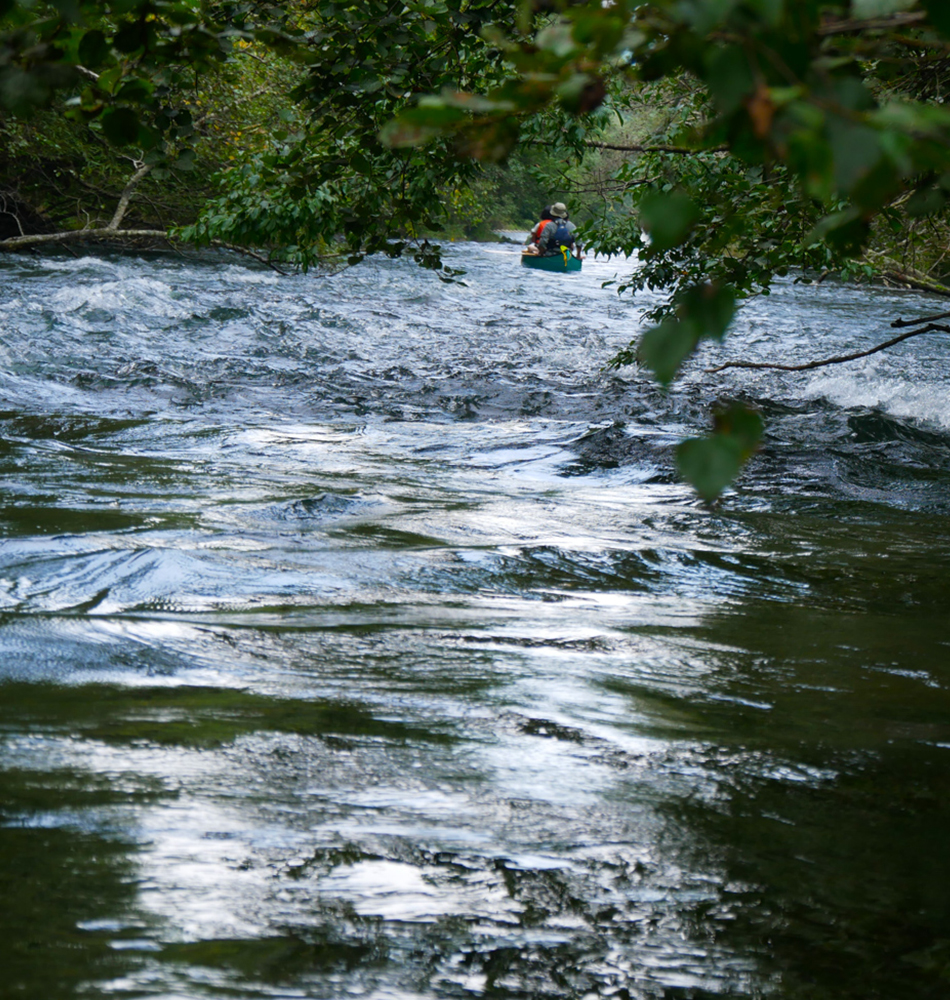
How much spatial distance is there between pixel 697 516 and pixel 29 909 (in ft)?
12.7

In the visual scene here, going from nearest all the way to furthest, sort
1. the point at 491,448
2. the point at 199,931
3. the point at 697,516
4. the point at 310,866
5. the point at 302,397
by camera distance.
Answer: the point at 199,931 → the point at 310,866 → the point at 697,516 → the point at 491,448 → the point at 302,397

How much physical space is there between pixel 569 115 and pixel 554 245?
19046 millimetres

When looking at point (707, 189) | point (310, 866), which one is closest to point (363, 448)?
point (707, 189)

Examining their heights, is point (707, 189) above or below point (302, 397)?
above

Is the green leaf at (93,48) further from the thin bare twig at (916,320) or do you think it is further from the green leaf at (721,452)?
the thin bare twig at (916,320)

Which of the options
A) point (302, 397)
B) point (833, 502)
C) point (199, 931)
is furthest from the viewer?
point (302, 397)

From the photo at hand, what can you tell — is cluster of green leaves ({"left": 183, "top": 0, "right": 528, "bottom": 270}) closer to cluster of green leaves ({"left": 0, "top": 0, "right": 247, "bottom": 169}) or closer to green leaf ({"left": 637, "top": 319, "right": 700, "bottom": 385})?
cluster of green leaves ({"left": 0, "top": 0, "right": 247, "bottom": 169})

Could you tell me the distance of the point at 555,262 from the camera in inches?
907

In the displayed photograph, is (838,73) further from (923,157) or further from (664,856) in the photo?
(664,856)

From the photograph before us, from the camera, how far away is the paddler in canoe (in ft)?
75.0

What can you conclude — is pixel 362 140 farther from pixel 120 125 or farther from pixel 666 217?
pixel 666 217

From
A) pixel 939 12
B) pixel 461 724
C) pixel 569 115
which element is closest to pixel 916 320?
pixel 569 115

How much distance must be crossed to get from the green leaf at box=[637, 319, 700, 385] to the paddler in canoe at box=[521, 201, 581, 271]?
2241 centimetres

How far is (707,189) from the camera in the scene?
639cm
